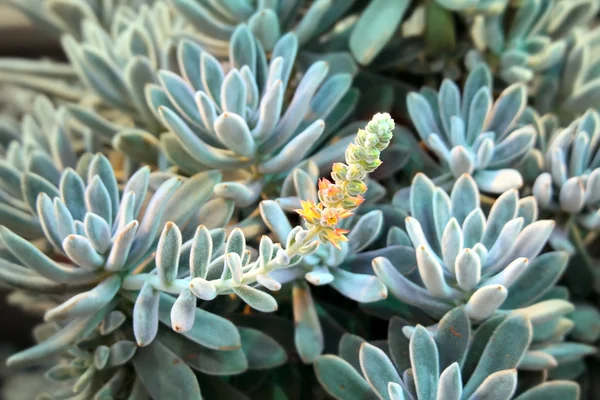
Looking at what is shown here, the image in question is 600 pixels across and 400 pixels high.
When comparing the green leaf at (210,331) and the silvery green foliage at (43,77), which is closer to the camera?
the green leaf at (210,331)

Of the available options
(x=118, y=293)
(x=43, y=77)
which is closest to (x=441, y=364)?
(x=118, y=293)

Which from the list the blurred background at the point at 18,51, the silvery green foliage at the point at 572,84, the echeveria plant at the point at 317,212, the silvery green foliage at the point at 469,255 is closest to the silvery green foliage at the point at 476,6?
the echeveria plant at the point at 317,212

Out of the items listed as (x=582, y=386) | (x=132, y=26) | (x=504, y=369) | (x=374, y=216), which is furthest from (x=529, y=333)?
(x=132, y=26)

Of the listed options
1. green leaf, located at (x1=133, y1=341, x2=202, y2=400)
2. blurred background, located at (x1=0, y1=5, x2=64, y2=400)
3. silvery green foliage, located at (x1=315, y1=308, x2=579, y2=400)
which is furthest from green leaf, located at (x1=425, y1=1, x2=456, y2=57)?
blurred background, located at (x1=0, y1=5, x2=64, y2=400)

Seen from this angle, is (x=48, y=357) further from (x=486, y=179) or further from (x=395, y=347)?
(x=486, y=179)

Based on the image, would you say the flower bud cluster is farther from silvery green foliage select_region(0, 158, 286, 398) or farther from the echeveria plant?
silvery green foliage select_region(0, 158, 286, 398)

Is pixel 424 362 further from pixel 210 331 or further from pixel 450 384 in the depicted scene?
pixel 210 331

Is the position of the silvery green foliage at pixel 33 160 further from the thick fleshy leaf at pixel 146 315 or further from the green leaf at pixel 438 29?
the green leaf at pixel 438 29
